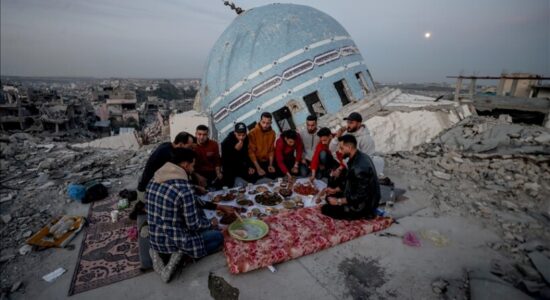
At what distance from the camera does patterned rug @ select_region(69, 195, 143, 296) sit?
392 cm

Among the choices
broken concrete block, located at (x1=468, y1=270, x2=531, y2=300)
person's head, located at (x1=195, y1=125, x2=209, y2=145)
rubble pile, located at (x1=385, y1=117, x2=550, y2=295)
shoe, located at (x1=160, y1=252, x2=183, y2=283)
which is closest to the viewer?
broken concrete block, located at (x1=468, y1=270, x2=531, y2=300)

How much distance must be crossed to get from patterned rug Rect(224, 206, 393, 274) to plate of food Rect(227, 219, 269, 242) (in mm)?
79

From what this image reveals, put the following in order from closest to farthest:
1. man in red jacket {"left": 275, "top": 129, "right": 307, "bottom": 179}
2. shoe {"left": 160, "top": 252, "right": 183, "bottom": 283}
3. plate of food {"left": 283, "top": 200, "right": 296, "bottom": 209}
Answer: shoe {"left": 160, "top": 252, "right": 183, "bottom": 283} → plate of food {"left": 283, "top": 200, "right": 296, "bottom": 209} → man in red jacket {"left": 275, "top": 129, "right": 307, "bottom": 179}

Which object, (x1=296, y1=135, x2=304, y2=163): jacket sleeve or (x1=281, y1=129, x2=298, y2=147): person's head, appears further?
(x1=296, y1=135, x2=304, y2=163): jacket sleeve

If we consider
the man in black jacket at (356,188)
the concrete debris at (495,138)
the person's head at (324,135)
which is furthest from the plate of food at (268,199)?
the concrete debris at (495,138)

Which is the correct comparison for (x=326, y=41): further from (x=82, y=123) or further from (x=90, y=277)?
(x=82, y=123)

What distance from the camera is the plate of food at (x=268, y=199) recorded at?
554 cm

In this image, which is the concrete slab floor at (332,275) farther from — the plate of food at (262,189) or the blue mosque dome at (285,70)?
the blue mosque dome at (285,70)

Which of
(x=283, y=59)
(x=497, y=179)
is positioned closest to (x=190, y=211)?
(x=497, y=179)

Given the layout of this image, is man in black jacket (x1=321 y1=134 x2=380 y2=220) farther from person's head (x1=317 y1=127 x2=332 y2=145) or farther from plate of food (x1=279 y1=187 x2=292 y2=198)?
person's head (x1=317 y1=127 x2=332 y2=145)

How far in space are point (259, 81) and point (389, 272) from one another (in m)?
9.81

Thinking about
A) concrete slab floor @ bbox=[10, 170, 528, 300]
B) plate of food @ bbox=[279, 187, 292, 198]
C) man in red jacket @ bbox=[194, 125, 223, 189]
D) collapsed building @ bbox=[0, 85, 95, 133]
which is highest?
collapsed building @ bbox=[0, 85, 95, 133]

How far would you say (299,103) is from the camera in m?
11.9

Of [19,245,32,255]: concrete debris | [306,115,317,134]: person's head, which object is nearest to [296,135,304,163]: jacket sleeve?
[306,115,317,134]: person's head
